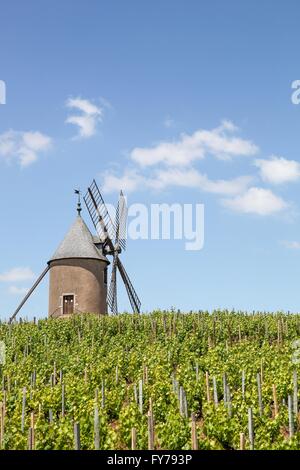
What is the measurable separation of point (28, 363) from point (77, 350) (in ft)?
9.48

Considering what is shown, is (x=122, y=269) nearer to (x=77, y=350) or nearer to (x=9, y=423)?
(x=77, y=350)

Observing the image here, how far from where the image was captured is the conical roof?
121ft

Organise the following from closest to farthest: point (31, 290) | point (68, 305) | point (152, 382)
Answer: point (152, 382)
point (68, 305)
point (31, 290)

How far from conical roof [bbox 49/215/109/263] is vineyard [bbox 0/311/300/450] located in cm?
487

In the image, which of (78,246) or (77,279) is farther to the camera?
(78,246)

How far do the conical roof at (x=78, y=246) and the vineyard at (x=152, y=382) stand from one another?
4.87m

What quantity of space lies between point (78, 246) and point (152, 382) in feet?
59.9

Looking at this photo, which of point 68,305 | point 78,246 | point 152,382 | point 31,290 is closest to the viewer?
point 152,382

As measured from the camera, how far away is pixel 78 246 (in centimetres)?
3738

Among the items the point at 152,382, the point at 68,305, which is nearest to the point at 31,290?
the point at 68,305

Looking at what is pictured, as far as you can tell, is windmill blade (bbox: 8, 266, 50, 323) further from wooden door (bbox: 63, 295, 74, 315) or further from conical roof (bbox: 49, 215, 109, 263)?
wooden door (bbox: 63, 295, 74, 315)

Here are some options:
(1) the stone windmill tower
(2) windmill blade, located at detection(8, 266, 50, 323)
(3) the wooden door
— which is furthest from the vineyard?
(2) windmill blade, located at detection(8, 266, 50, 323)

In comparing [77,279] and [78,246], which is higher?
[78,246]

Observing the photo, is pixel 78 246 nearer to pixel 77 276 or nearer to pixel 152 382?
pixel 77 276
